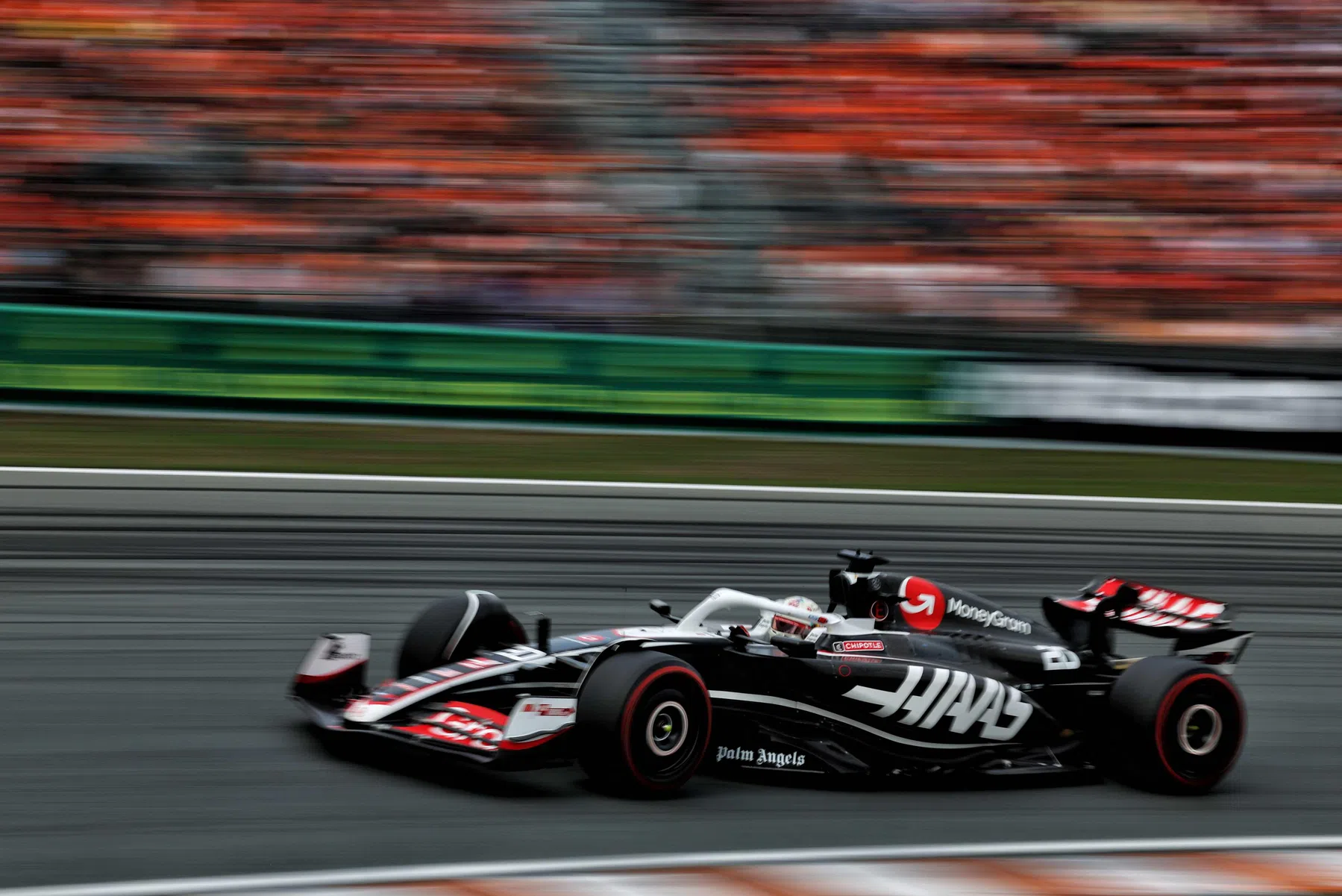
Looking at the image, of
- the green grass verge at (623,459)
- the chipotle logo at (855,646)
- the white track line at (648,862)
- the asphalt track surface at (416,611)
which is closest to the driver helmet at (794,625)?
the chipotle logo at (855,646)

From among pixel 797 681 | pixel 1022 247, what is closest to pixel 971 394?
pixel 1022 247

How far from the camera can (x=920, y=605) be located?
5.58m

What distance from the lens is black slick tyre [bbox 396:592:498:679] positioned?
17.4 ft

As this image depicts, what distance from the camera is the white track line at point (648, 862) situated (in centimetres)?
383

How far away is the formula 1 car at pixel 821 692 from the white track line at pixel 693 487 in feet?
12.5

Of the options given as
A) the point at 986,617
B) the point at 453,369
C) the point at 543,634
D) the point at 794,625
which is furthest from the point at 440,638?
the point at 453,369

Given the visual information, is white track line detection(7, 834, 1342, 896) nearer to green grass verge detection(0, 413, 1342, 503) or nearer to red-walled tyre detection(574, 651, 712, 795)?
red-walled tyre detection(574, 651, 712, 795)

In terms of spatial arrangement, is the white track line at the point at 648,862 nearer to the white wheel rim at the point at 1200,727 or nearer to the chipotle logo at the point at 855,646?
the white wheel rim at the point at 1200,727

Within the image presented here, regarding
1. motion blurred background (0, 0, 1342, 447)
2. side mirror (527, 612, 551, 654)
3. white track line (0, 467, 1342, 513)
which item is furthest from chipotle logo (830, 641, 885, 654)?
motion blurred background (0, 0, 1342, 447)

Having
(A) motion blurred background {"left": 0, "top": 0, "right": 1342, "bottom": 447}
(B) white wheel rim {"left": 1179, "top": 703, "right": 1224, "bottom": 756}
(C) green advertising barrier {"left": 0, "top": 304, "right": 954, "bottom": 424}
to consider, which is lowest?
(B) white wheel rim {"left": 1179, "top": 703, "right": 1224, "bottom": 756}

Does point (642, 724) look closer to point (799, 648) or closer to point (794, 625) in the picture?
point (799, 648)

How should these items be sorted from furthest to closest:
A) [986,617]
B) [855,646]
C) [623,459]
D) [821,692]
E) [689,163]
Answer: [689,163] → [623,459] → [986,617] → [855,646] → [821,692]

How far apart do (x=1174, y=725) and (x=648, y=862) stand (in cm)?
204

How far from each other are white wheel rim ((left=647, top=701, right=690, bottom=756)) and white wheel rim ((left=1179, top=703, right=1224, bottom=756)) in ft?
5.86
